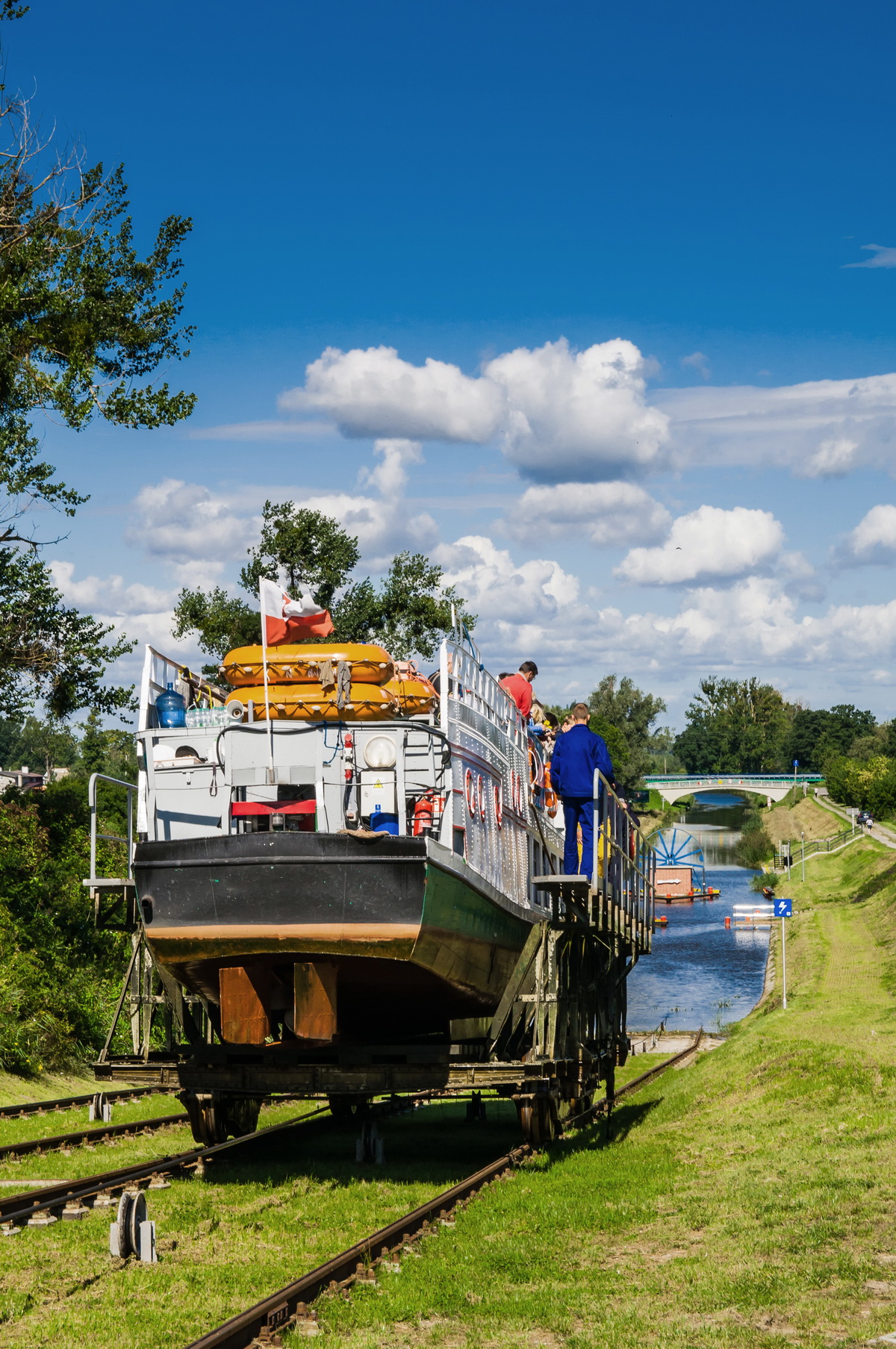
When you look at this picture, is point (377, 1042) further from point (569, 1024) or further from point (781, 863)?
point (781, 863)

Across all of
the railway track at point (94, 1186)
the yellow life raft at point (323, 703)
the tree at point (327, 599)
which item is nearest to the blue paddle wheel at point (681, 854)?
the tree at point (327, 599)

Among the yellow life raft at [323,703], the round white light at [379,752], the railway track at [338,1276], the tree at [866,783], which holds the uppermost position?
the tree at [866,783]

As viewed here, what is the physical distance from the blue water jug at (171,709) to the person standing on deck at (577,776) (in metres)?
4.01

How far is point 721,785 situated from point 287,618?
470ft

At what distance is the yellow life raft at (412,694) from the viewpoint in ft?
47.6

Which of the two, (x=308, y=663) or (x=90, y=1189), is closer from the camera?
(x=90, y=1189)

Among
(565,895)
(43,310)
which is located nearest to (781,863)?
(43,310)

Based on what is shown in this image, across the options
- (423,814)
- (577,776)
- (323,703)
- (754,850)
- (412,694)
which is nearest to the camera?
(423,814)

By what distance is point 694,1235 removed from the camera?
11.5 metres

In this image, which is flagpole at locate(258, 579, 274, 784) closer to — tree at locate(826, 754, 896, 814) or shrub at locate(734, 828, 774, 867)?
shrub at locate(734, 828, 774, 867)

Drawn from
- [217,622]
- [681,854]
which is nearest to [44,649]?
[217,622]

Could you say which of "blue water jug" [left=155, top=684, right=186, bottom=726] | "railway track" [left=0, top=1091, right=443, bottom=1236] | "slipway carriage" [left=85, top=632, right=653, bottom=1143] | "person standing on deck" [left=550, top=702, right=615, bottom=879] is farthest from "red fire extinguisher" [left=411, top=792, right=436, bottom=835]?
"railway track" [left=0, top=1091, right=443, bottom=1236]

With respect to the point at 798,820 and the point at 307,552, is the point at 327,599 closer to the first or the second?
the point at 307,552

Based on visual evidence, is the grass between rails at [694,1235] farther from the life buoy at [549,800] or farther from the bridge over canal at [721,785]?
the bridge over canal at [721,785]
